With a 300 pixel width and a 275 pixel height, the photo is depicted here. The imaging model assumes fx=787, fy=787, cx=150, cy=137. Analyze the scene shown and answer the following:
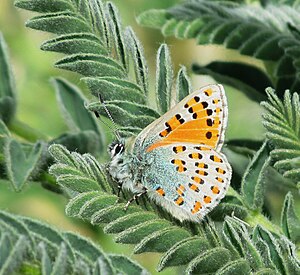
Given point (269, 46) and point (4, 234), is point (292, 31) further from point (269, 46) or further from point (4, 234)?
point (4, 234)

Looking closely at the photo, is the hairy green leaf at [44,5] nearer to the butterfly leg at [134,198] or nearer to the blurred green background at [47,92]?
the butterfly leg at [134,198]

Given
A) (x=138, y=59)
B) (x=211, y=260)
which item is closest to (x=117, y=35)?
(x=138, y=59)

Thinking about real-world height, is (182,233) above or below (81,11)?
below

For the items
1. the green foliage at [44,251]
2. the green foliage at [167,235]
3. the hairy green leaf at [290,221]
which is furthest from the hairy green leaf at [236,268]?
the hairy green leaf at [290,221]

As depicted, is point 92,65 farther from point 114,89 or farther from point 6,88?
point 6,88

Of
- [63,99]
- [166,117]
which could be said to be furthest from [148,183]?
[63,99]


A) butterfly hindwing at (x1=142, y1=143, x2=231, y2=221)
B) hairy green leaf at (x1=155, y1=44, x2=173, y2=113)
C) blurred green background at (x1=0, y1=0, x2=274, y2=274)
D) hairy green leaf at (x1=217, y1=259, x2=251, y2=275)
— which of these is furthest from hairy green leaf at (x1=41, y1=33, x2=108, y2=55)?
blurred green background at (x1=0, y1=0, x2=274, y2=274)
